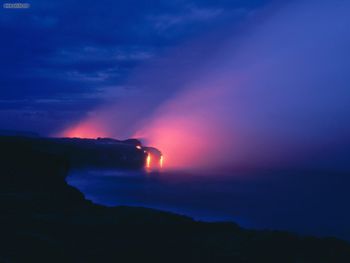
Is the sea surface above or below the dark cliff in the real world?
below

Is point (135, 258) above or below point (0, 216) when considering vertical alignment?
below

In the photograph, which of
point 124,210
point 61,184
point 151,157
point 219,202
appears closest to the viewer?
point 124,210

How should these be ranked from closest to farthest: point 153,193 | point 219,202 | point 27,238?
point 27,238 → point 219,202 → point 153,193

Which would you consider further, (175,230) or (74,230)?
(175,230)

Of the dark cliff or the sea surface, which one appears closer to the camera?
the dark cliff

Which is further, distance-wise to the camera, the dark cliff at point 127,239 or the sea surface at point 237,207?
the sea surface at point 237,207

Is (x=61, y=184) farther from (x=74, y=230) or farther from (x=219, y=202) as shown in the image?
(x=219, y=202)

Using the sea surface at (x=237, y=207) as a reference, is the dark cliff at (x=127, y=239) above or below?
above

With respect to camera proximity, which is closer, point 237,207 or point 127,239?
point 127,239

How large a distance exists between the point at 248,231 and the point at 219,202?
Answer: 134 ft

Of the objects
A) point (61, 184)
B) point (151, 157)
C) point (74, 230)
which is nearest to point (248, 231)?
point (74, 230)

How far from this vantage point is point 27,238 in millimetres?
13688

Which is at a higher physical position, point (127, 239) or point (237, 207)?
point (127, 239)

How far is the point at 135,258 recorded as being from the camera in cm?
1516
